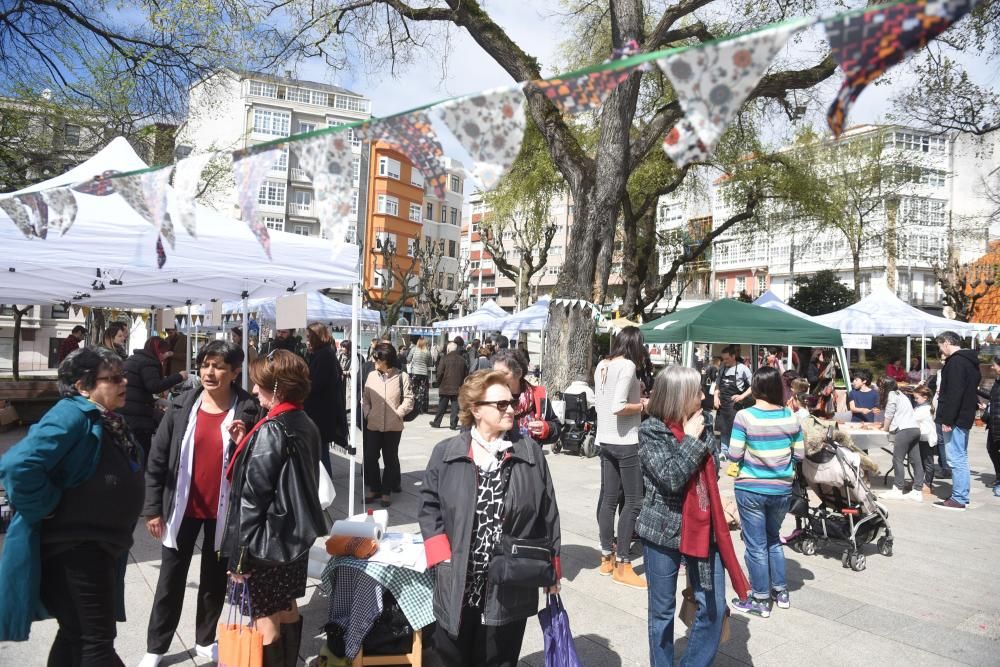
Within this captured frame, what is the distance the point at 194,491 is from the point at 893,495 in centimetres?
829

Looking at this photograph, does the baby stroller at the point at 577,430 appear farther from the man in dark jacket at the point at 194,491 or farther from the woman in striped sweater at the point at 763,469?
the man in dark jacket at the point at 194,491

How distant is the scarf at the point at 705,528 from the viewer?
3.09m

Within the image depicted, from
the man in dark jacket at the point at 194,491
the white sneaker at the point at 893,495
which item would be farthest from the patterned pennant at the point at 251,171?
the white sneaker at the point at 893,495

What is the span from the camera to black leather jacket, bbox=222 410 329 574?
2891 mm

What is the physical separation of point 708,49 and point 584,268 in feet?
35.8

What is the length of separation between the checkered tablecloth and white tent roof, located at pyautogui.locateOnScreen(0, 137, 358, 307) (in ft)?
8.64

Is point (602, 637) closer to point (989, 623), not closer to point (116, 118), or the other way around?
point (989, 623)

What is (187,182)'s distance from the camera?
11.8 ft

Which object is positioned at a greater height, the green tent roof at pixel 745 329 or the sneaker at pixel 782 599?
the green tent roof at pixel 745 329

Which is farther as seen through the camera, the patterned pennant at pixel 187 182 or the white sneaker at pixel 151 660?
the patterned pennant at pixel 187 182

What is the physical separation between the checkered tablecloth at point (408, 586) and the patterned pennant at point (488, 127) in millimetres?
1959

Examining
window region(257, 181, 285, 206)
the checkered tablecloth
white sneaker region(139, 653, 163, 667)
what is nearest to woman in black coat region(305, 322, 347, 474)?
white sneaker region(139, 653, 163, 667)

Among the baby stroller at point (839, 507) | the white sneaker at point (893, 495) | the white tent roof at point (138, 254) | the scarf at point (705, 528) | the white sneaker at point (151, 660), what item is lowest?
the white sneaker at point (893, 495)

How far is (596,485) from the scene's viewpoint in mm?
8391
